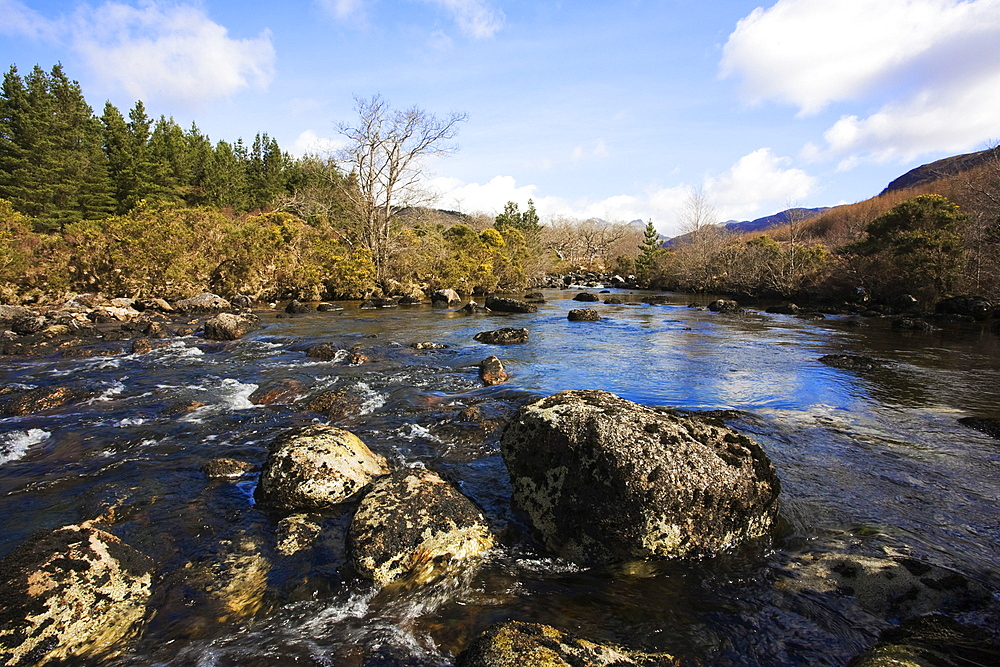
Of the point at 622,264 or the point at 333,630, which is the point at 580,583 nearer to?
the point at 333,630

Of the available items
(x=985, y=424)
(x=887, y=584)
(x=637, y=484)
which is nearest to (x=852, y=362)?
(x=985, y=424)

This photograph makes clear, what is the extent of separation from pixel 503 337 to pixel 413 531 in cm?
1047

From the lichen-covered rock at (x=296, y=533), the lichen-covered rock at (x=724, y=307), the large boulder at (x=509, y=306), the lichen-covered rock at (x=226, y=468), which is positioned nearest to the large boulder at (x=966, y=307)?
the lichen-covered rock at (x=724, y=307)

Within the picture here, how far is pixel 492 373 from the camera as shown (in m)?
9.59

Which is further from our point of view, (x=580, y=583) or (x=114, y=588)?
(x=580, y=583)

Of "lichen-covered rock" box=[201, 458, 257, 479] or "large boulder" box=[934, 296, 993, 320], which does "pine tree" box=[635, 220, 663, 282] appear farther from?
"lichen-covered rock" box=[201, 458, 257, 479]

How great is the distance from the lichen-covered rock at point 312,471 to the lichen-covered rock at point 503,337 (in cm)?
902

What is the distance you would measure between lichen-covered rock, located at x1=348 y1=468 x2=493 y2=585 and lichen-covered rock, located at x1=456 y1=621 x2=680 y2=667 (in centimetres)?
97

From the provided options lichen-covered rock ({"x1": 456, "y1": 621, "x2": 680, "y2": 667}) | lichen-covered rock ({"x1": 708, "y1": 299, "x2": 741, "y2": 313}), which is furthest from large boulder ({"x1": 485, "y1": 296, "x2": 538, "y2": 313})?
lichen-covered rock ({"x1": 456, "y1": 621, "x2": 680, "y2": 667})

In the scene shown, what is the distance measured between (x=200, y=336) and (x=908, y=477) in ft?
54.9

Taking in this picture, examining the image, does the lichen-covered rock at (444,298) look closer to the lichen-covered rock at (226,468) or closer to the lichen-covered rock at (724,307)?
the lichen-covered rock at (724,307)

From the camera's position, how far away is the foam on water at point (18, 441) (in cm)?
584

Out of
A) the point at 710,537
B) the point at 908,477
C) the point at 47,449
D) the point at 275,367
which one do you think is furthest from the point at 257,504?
the point at 908,477

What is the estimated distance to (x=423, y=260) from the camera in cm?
3116
